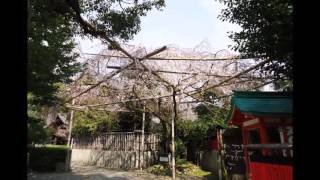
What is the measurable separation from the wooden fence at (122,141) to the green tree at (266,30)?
44.1ft

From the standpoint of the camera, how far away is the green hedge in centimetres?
2027

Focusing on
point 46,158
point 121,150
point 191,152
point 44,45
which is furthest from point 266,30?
point 46,158

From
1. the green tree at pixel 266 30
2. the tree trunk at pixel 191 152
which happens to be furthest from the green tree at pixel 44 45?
the tree trunk at pixel 191 152

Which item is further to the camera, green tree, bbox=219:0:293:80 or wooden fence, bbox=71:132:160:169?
wooden fence, bbox=71:132:160:169

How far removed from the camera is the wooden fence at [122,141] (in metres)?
20.9

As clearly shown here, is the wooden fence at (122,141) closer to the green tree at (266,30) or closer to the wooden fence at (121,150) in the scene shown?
the wooden fence at (121,150)

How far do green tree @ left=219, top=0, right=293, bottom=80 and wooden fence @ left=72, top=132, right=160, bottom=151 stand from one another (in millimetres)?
13442

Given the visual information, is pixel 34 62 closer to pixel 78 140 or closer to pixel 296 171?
pixel 296 171

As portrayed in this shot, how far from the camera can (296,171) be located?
150 cm

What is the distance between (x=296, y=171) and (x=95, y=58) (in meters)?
14.2

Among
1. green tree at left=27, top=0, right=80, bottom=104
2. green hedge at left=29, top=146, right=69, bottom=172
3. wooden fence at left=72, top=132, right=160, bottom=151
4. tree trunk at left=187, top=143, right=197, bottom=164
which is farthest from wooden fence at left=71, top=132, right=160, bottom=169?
green tree at left=27, top=0, right=80, bottom=104

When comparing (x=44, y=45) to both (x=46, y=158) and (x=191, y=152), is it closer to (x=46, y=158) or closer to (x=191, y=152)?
(x=46, y=158)

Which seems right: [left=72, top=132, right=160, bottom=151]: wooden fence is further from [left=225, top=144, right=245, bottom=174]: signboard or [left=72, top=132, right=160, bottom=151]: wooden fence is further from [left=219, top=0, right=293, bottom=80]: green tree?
[left=219, top=0, right=293, bottom=80]: green tree

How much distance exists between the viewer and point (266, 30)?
24.2 feet
